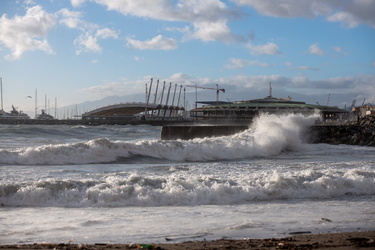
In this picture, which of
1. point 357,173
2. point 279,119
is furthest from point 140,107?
point 357,173

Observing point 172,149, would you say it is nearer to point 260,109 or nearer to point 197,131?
point 197,131

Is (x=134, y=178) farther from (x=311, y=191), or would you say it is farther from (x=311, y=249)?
(x=311, y=249)

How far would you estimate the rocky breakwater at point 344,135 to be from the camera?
2888 centimetres

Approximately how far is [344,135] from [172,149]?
14.1 meters

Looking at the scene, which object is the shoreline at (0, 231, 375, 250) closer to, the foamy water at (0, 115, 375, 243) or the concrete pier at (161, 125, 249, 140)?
the foamy water at (0, 115, 375, 243)

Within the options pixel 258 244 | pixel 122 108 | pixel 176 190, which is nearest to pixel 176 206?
pixel 176 190

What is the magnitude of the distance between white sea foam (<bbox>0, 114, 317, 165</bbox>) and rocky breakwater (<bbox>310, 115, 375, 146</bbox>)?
1.98m

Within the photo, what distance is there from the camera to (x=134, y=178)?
9.77 m

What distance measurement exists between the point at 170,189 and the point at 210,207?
1238 millimetres

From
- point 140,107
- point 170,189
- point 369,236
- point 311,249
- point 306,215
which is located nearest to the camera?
point 311,249

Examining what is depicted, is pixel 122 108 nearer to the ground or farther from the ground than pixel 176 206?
farther from the ground

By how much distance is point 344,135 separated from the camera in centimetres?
2981

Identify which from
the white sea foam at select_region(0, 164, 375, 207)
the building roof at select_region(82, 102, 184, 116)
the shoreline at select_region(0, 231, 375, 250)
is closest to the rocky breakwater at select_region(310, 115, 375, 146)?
the white sea foam at select_region(0, 164, 375, 207)

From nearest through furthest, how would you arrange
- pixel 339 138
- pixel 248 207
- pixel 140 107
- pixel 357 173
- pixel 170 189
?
pixel 248 207, pixel 170 189, pixel 357 173, pixel 339 138, pixel 140 107
